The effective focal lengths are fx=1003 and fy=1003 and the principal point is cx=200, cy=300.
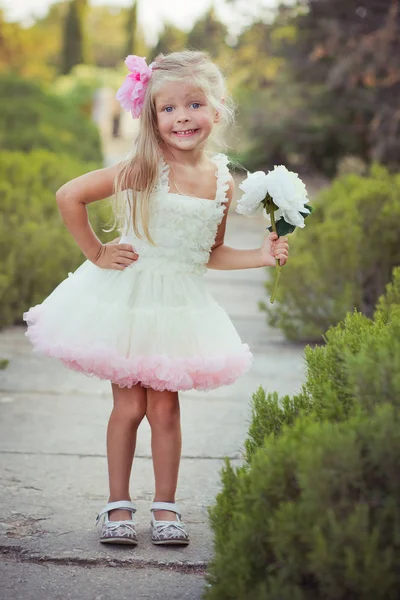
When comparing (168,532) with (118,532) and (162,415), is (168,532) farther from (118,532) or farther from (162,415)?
(162,415)

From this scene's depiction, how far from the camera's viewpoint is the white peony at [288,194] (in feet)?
11.5

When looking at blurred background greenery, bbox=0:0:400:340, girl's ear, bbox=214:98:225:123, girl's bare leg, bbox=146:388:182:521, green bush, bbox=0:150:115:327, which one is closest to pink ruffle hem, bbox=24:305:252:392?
girl's bare leg, bbox=146:388:182:521

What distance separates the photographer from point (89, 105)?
1561 inches

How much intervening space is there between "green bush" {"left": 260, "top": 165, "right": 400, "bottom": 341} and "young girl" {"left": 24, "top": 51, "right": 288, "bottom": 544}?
355 cm

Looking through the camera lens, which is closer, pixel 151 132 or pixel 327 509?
pixel 327 509

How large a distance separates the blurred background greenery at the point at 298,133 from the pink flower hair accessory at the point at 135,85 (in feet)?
5.16

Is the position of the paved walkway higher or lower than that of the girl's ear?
lower

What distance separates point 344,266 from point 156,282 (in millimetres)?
3852

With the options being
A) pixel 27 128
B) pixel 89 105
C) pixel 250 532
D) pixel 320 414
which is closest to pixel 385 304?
pixel 320 414

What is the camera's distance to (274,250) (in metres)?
3.64

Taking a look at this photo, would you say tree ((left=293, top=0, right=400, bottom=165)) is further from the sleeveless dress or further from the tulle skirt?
the tulle skirt

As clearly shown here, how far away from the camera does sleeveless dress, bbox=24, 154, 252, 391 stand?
11.6ft

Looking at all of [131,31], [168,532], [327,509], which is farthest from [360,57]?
[131,31]

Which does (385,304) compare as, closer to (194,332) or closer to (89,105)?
(194,332)
